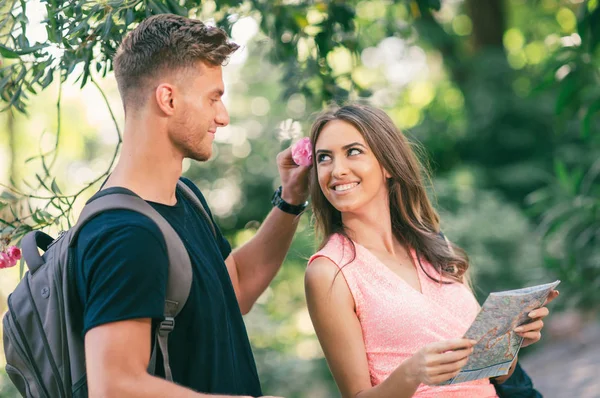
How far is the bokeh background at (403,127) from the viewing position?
2.51 metres

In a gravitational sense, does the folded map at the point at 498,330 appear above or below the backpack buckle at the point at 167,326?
below

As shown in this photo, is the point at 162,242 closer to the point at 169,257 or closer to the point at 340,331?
the point at 169,257

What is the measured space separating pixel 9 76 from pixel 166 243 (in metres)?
1.09

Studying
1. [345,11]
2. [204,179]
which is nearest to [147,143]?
[345,11]

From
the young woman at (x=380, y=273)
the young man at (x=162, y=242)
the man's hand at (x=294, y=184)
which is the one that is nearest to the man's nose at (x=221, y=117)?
the young man at (x=162, y=242)

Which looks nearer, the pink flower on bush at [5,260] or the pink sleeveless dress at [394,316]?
the pink flower on bush at [5,260]

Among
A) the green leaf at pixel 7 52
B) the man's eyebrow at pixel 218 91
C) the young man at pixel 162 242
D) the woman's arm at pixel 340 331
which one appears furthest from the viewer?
the woman's arm at pixel 340 331

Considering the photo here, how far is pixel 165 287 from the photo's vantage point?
1768 millimetres

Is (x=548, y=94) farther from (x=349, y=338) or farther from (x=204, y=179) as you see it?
(x=349, y=338)

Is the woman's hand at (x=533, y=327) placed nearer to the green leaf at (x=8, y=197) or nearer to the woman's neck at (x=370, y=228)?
the woman's neck at (x=370, y=228)

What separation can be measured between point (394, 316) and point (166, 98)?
3.28 feet

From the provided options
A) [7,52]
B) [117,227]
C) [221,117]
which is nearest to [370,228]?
[221,117]

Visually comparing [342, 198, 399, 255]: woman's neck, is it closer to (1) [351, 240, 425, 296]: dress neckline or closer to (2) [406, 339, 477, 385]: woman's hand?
(1) [351, 240, 425, 296]: dress neckline

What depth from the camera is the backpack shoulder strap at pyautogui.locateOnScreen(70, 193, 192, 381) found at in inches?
70.6
